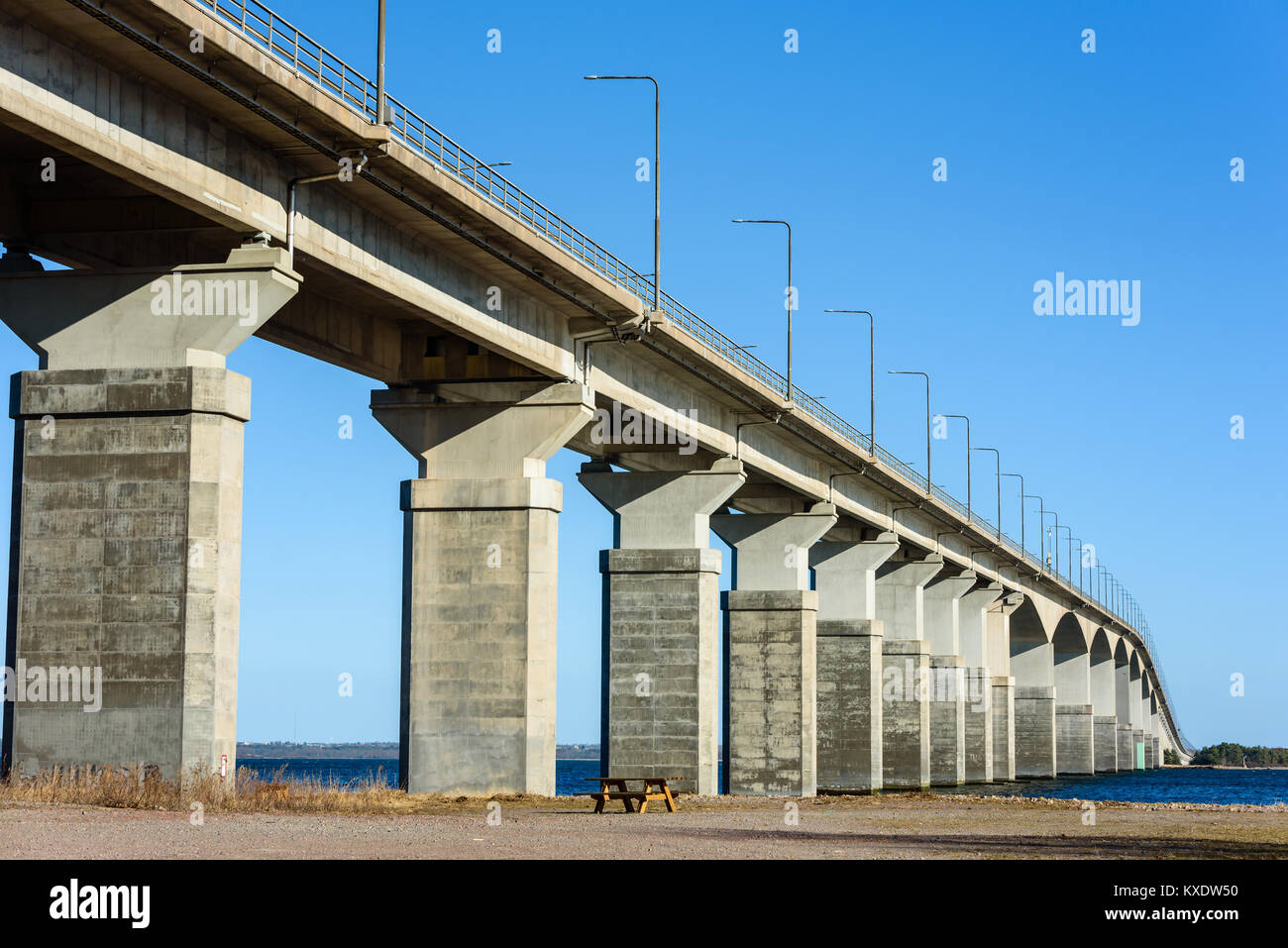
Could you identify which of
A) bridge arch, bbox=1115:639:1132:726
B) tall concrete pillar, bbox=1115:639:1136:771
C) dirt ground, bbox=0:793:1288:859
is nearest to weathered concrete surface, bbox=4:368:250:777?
dirt ground, bbox=0:793:1288:859

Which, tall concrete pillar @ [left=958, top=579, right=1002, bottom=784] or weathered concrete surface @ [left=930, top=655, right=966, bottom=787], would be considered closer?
weathered concrete surface @ [left=930, top=655, right=966, bottom=787]

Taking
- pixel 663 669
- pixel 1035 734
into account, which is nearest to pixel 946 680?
pixel 1035 734

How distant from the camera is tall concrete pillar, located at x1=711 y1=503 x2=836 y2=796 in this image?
54.2 m

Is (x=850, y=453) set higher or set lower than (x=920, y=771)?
higher

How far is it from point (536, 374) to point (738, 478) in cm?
1255

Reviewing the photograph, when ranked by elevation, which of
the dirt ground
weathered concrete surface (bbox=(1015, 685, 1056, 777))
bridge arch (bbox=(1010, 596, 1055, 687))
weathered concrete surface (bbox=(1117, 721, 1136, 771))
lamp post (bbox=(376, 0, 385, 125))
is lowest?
weathered concrete surface (bbox=(1117, 721, 1136, 771))

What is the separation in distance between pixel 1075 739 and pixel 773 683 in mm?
79495

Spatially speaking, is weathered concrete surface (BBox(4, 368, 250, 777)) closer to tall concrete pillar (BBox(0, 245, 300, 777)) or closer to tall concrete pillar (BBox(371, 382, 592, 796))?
tall concrete pillar (BBox(0, 245, 300, 777))

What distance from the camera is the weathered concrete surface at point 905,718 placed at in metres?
72.4

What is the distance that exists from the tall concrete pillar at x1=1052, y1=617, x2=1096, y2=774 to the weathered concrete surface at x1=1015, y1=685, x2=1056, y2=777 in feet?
39.8

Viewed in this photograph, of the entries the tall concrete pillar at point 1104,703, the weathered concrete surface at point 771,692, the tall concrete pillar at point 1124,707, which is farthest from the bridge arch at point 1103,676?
the weathered concrete surface at point 771,692
